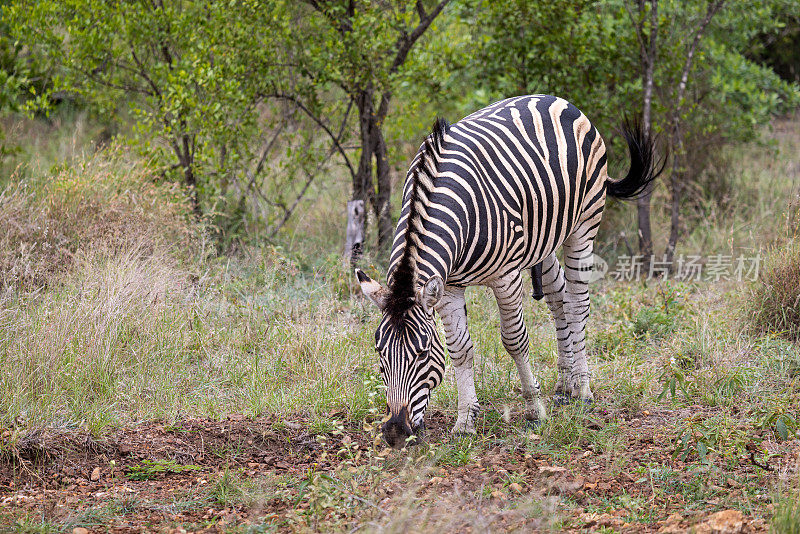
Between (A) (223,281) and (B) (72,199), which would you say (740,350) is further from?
(B) (72,199)

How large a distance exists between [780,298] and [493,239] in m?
3.47

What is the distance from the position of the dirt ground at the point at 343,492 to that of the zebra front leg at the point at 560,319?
2.25 ft

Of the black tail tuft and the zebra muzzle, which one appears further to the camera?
the black tail tuft

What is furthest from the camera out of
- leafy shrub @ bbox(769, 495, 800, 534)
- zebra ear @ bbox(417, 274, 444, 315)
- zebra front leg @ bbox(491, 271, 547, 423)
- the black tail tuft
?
the black tail tuft

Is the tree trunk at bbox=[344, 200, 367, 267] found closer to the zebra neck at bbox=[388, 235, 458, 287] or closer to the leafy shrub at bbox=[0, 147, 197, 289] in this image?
the leafy shrub at bbox=[0, 147, 197, 289]

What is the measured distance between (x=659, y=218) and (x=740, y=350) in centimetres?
420

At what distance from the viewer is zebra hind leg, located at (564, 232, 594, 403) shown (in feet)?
18.7

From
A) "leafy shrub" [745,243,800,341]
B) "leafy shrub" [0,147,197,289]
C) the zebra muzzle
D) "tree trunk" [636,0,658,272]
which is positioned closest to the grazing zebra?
the zebra muzzle

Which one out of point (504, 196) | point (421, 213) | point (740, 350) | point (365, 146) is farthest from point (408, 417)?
point (365, 146)

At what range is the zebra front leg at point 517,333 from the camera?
194 inches

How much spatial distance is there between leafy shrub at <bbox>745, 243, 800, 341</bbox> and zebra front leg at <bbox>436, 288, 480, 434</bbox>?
10.5ft

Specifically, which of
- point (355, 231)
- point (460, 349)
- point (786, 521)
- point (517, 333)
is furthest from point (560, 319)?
point (355, 231)

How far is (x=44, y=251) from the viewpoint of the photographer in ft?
23.0

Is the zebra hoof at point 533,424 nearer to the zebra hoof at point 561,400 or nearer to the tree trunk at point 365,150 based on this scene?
the zebra hoof at point 561,400
